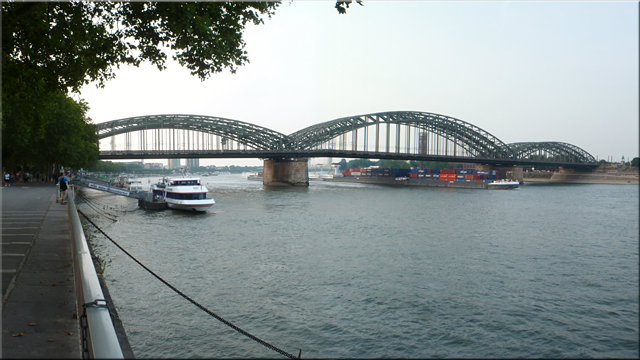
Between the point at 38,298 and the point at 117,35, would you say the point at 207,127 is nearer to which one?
the point at 117,35

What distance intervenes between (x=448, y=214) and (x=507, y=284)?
22.8m

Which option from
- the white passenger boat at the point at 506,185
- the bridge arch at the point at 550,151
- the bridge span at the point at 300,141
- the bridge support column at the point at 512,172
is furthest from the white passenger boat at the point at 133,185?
the bridge arch at the point at 550,151

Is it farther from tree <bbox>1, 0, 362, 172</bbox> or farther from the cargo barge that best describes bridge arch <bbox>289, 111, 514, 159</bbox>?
tree <bbox>1, 0, 362, 172</bbox>

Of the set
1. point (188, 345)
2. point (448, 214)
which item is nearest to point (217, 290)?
point (188, 345)

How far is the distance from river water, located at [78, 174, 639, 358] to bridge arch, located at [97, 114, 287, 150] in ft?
221

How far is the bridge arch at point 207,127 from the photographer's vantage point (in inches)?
3492

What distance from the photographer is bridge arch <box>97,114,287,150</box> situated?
88688 mm

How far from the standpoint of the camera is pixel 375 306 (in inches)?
499

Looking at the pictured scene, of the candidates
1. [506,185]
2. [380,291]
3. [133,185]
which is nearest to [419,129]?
[506,185]

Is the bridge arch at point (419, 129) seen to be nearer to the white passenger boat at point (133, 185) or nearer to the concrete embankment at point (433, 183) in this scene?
the concrete embankment at point (433, 183)

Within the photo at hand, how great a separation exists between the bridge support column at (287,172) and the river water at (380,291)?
63.1 metres

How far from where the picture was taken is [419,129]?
383ft

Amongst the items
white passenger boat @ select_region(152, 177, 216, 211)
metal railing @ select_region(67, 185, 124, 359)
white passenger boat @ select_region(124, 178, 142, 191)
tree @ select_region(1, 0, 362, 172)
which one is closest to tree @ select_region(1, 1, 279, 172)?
tree @ select_region(1, 0, 362, 172)

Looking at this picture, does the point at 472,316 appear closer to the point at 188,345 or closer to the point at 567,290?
the point at 567,290
